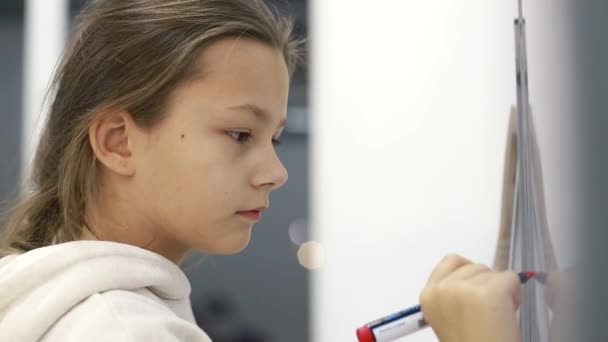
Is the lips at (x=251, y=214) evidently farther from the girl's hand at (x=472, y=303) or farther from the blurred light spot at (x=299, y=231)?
the blurred light spot at (x=299, y=231)

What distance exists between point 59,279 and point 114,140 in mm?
143

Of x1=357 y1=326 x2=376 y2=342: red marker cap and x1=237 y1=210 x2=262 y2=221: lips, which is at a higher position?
x1=237 y1=210 x2=262 y2=221: lips

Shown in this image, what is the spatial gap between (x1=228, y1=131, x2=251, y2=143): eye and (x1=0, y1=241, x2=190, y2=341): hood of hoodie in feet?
0.36

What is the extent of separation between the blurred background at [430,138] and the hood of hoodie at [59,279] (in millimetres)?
269

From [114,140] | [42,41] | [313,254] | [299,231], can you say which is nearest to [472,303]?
[114,140]

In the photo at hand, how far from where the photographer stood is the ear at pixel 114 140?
589 millimetres

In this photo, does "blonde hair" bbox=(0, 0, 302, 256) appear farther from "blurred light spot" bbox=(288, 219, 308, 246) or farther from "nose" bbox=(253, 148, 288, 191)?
"blurred light spot" bbox=(288, 219, 308, 246)

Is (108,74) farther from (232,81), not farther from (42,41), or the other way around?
(42,41)

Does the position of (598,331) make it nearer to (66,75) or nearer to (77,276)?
(77,276)

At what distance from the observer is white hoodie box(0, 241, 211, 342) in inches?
18.3

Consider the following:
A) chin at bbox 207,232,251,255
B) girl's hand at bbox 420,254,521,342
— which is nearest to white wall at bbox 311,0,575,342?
girl's hand at bbox 420,254,521,342

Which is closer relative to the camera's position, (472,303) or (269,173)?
(472,303)

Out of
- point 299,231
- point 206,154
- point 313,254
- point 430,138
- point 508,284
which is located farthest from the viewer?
point 299,231

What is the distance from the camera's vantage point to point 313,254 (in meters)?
1.16
